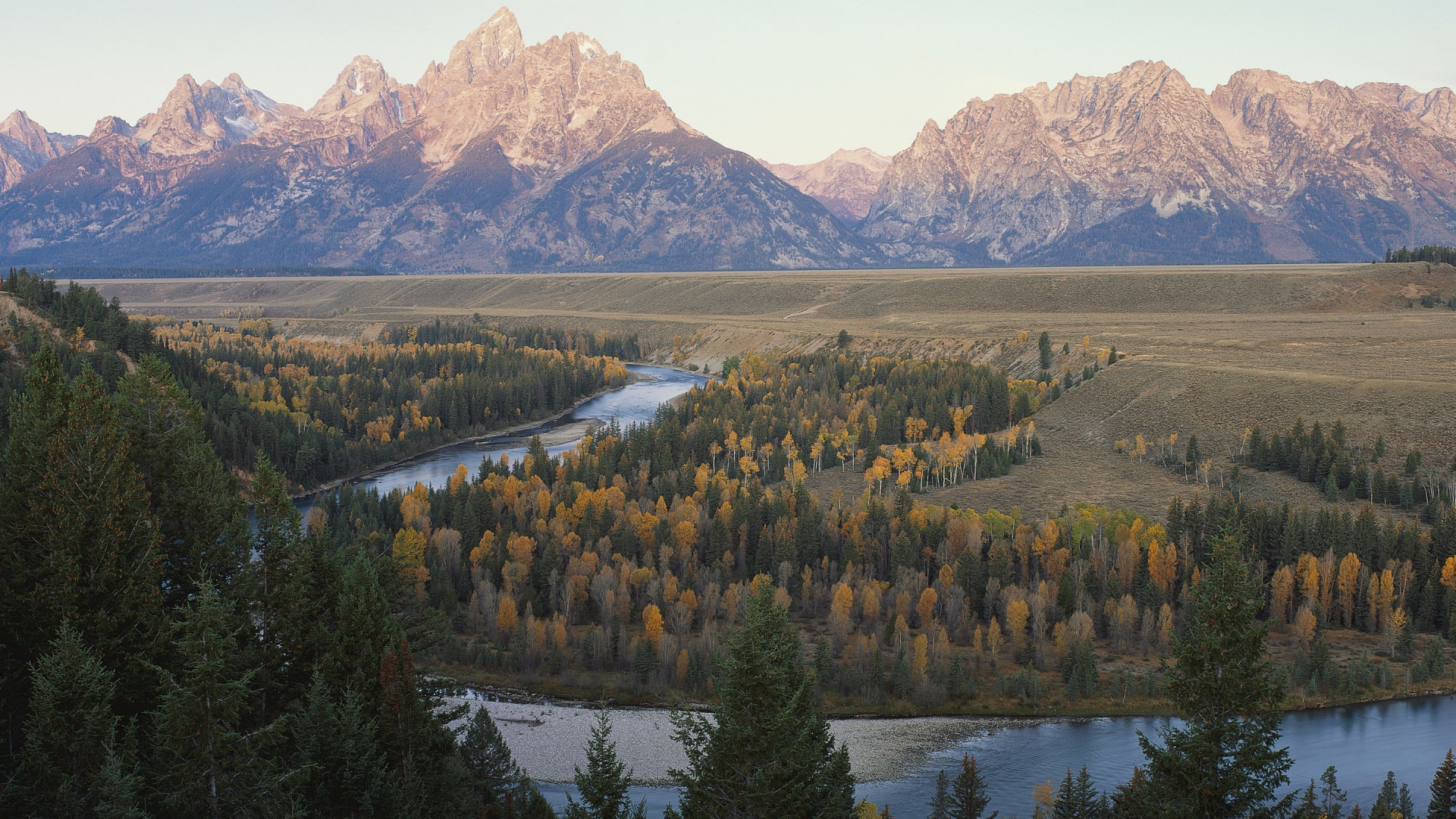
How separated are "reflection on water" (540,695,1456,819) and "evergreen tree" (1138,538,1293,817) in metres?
32.7

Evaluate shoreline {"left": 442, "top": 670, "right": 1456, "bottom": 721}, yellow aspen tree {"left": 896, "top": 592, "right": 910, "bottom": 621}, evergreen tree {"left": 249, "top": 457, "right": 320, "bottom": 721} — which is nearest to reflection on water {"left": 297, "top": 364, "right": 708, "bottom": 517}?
shoreline {"left": 442, "top": 670, "right": 1456, "bottom": 721}

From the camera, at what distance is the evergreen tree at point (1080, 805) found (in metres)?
48.5

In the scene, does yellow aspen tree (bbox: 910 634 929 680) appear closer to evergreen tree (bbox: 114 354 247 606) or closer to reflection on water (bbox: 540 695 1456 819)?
reflection on water (bbox: 540 695 1456 819)

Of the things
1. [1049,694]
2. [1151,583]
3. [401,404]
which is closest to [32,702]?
[1049,694]

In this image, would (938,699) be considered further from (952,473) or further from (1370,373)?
(1370,373)

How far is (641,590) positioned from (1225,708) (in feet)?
207

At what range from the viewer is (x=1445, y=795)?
1914 inches

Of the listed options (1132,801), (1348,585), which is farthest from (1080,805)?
(1348,585)

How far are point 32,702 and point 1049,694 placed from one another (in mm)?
61191

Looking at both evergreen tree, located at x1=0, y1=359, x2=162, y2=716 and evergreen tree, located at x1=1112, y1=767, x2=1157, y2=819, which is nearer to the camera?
evergreen tree, located at x1=0, y1=359, x2=162, y2=716

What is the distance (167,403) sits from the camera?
1636 inches

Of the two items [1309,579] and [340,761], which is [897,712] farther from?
[340,761]

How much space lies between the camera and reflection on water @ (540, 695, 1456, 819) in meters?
60.2

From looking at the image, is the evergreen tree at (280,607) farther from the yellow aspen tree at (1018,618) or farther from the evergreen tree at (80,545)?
the yellow aspen tree at (1018,618)
